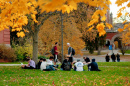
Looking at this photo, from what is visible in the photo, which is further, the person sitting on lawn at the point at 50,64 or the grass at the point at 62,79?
the person sitting on lawn at the point at 50,64

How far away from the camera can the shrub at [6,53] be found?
25438 millimetres

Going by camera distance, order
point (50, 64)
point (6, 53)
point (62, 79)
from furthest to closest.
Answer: point (6, 53) < point (50, 64) < point (62, 79)

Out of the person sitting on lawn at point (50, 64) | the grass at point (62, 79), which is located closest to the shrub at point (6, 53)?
the person sitting on lawn at point (50, 64)

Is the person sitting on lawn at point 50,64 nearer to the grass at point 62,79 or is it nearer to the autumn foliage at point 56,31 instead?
the grass at point 62,79

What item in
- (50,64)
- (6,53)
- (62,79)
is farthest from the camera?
(6,53)

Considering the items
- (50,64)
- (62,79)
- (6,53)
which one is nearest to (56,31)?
(6,53)

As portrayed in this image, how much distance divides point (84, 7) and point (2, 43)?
11421 mm

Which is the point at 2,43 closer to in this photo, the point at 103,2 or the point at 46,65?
the point at 46,65

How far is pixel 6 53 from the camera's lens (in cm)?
2552

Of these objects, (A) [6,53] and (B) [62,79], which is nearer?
(B) [62,79]

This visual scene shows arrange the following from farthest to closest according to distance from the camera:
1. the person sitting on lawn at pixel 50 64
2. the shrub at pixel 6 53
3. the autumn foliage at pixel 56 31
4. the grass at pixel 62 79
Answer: the shrub at pixel 6 53 → the autumn foliage at pixel 56 31 → the person sitting on lawn at pixel 50 64 → the grass at pixel 62 79

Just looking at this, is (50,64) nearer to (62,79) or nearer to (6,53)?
(62,79)

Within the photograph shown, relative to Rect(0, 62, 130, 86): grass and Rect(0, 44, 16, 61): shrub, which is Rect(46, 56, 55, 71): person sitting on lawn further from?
Rect(0, 44, 16, 61): shrub

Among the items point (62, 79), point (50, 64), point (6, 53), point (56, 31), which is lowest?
point (62, 79)
